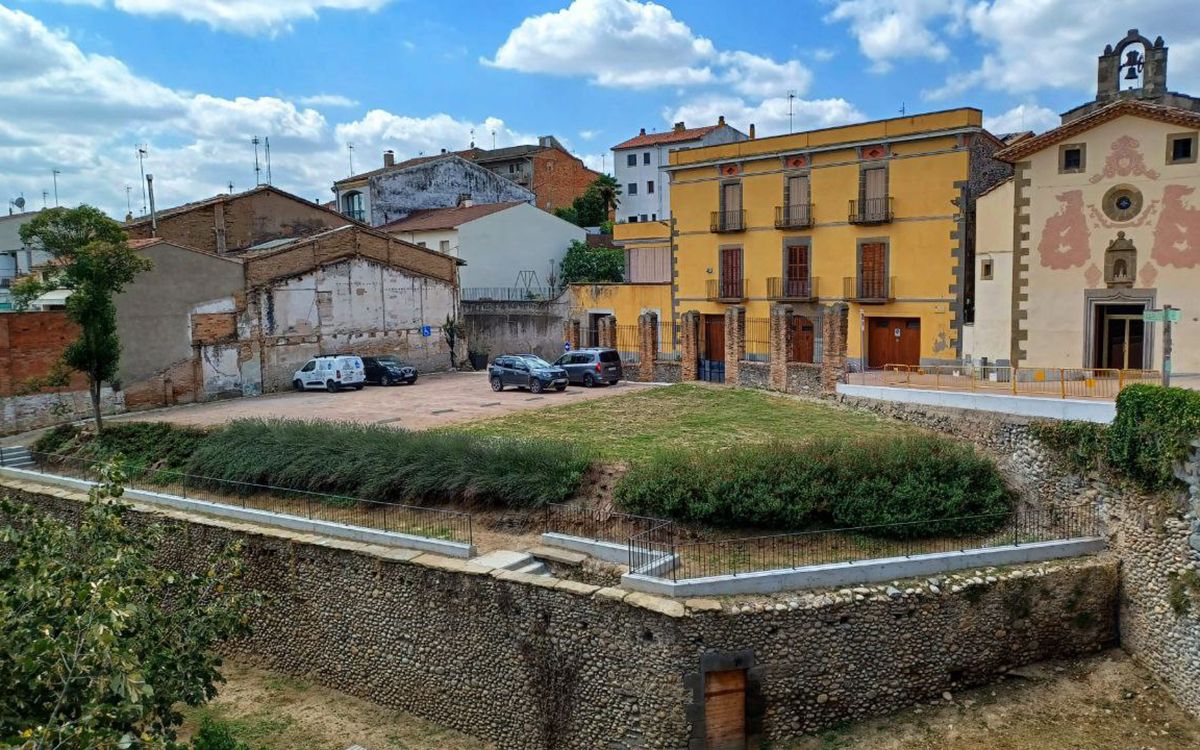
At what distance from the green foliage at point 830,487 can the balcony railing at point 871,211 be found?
14873 mm

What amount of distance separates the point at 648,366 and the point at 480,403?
706 cm

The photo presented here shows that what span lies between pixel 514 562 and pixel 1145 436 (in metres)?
11.3

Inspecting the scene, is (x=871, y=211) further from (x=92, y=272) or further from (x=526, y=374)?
(x=92, y=272)

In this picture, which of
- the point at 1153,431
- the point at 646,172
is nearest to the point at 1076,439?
the point at 1153,431

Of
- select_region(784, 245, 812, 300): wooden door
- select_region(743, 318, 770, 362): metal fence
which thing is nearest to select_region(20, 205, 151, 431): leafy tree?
select_region(743, 318, 770, 362): metal fence

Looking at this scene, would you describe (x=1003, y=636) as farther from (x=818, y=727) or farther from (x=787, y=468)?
(x=787, y=468)

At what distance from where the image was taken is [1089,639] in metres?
15.3

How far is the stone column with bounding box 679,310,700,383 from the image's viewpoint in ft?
104

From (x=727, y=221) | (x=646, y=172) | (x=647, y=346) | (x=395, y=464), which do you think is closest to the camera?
(x=395, y=464)

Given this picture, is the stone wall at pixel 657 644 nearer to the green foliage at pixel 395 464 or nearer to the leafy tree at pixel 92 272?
the green foliage at pixel 395 464

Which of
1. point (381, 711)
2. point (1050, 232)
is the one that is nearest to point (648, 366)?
point (1050, 232)

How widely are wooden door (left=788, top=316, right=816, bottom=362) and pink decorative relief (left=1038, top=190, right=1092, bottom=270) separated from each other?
10786 mm

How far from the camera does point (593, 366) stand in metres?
31.4

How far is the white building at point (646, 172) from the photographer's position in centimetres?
6341
